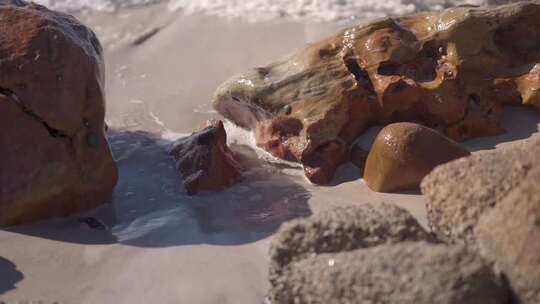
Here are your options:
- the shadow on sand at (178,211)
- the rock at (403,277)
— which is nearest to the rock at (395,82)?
the shadow on sand at (178,211)

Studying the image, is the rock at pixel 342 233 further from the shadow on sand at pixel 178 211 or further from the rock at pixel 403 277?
the shadow on sand at pixel 178 211

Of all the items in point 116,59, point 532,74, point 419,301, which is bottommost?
point 116,59

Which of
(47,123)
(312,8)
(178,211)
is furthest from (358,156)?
(312,8)

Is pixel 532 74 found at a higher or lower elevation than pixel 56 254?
higher

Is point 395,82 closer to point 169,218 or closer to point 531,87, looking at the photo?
point 531,87

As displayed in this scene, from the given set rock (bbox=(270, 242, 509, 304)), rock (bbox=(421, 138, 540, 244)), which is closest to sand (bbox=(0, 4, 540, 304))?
rock (bbox=(270, 242, 509, 304))

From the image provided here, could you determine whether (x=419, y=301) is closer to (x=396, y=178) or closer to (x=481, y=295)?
(x=481, y=295)

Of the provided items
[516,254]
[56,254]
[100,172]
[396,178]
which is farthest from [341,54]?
[516,254]
